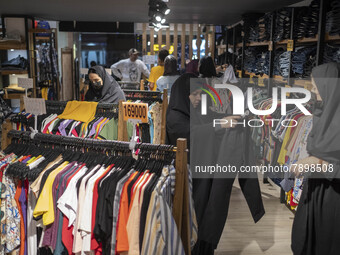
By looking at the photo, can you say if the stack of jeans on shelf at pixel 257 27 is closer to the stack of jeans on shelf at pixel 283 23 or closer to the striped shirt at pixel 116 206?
the stack of jeans on shelf at pixel 283 23

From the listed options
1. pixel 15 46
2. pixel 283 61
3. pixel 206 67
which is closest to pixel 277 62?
pixel 283 61

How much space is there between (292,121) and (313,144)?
5.04 ft

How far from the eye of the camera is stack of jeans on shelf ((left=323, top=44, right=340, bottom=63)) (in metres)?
3.31

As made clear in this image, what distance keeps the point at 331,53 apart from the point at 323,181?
165 centimetres

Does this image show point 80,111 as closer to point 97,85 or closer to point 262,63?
point 97,85

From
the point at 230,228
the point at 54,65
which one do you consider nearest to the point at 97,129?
the point at 230,228

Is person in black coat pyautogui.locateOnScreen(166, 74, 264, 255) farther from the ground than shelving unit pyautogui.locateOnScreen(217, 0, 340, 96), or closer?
closer

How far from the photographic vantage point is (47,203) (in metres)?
2.06

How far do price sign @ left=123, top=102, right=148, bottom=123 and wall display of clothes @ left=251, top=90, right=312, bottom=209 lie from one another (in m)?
1.79

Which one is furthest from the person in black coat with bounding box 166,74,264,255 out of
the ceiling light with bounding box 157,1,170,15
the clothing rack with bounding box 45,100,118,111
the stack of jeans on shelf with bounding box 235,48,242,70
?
the stack of jeans on shelf with bounding box 235,48,242,70

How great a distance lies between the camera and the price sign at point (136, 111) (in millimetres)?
2412

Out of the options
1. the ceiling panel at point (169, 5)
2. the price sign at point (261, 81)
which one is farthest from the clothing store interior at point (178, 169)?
the price sign at point (261, 81)

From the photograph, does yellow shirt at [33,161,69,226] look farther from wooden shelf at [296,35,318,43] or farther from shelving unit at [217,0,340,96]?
wooden shelf at [296,35,318,43]

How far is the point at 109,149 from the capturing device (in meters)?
2.16
